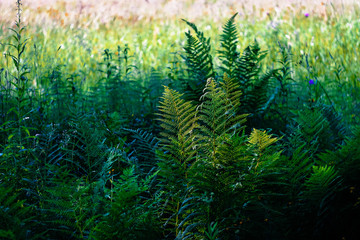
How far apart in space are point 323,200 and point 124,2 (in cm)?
883

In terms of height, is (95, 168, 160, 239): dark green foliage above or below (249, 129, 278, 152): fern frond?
below

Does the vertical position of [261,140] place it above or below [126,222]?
above

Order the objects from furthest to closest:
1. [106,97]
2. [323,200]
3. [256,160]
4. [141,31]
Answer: [141,31], [106,97], [256,160], [323,200]

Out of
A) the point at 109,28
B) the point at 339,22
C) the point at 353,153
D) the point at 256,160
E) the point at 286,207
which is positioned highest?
the point at 339,22

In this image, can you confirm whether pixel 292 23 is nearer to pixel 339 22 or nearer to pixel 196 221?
pixel 339 22

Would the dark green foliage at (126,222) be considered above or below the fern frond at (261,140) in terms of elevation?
below

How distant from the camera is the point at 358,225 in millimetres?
1425

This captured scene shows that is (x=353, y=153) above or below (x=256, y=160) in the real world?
above

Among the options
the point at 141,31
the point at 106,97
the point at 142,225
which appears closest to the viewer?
the point at 142,225

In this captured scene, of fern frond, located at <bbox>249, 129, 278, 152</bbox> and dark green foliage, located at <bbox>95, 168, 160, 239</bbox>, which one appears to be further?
fern frond, located at <bbox>249, 129, 278, 152</bbox>

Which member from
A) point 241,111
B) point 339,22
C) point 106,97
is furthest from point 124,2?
point 241,111

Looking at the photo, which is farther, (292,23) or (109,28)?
(109,28)

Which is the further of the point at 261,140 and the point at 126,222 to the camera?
the point at 261,140

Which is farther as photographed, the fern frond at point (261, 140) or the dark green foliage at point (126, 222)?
the fern frond at point (261, 140)
